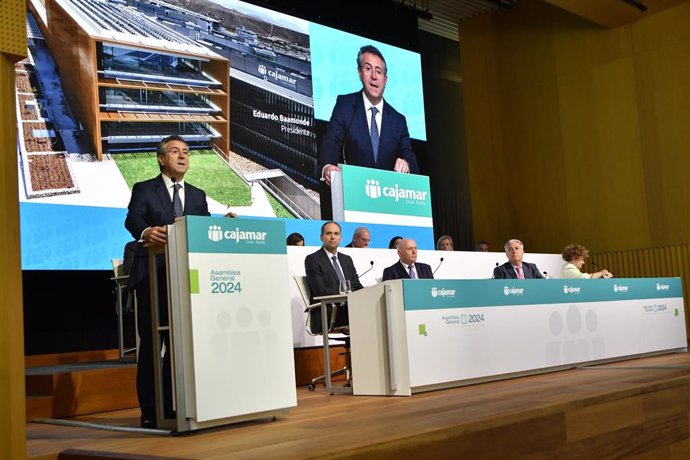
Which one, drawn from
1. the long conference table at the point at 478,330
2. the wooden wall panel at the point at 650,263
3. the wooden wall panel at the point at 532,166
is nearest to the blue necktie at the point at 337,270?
the long conference table at the point at 478,330

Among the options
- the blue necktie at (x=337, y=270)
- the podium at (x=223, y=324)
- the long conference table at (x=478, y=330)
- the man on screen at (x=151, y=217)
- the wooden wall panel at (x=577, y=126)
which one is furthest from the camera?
the wooden wall panel at (x=577, y=126)

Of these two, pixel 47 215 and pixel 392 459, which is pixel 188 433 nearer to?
pixel 392 459

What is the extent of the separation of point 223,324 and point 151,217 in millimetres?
725

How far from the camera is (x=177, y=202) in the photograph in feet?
12.5

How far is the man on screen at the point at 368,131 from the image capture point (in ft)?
30.4

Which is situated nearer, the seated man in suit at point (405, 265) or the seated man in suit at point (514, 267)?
the seated man in suit at point (405, 265)

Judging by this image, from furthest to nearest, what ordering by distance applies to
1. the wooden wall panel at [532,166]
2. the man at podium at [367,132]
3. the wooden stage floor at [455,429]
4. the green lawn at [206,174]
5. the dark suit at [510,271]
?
the wooden wall panel at [532,166]
the man at podium at [367,132]
the green lawn at [206,174]
the dark suit at [510,271]
the wooden stage floor at [455,429]

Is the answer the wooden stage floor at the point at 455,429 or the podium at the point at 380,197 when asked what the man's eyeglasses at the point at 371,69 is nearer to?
the podium at the point at 380,197

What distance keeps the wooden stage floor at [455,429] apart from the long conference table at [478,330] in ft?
0.82

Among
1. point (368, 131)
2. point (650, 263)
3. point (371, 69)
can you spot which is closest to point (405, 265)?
point (368, 131)

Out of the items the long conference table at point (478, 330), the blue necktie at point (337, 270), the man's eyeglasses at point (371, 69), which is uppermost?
the man's eyeglasses at point (371, 69)

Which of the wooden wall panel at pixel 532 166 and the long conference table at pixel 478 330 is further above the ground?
the wooden wall panel at pixel 532 166

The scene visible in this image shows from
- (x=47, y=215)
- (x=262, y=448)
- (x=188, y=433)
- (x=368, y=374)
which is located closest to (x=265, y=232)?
(x=188, y=433)

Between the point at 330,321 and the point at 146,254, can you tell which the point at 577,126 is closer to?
the point at 330,321
